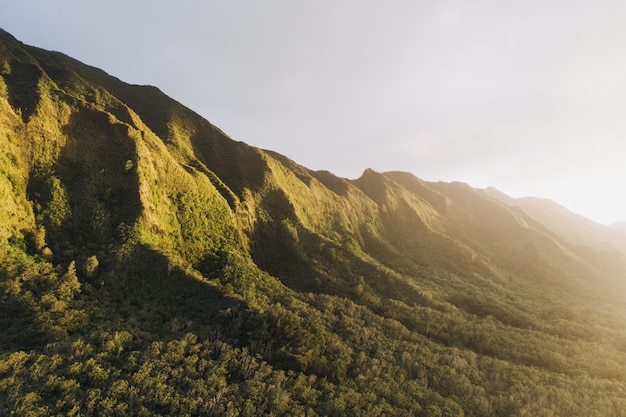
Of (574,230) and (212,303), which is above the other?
(574,230)

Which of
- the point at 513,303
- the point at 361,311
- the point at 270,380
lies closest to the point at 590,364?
the point at 513,303

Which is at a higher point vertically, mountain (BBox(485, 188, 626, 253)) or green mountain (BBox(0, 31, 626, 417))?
mountain (BBox(485, 188, 626, 253))

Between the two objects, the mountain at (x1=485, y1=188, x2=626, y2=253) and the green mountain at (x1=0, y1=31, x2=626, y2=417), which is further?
the mountain at (x1=485, y1=188, x2=626, y2=253)

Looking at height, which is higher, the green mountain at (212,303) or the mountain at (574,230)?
the mountain at (574,230)

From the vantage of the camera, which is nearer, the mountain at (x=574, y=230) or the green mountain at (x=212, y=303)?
the green mountain at (x=212, y=303)

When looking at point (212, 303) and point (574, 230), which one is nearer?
point (212, 303)

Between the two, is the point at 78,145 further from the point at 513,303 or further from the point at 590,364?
the point at 513,303

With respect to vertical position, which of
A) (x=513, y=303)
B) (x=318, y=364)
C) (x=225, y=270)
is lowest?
(x=318, y=364)

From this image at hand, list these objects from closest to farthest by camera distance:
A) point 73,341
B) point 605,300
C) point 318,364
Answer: point 73,341, point 318,364, point 605,300
